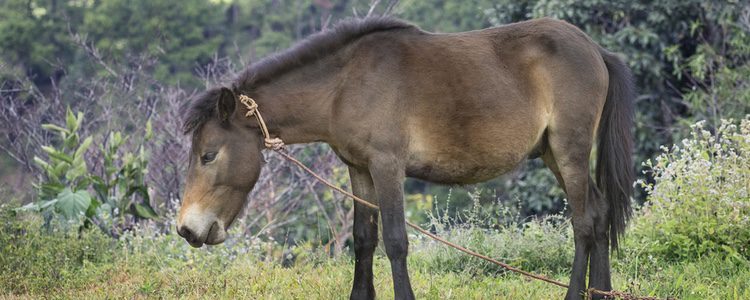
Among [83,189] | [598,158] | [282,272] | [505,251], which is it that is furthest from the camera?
[83,189]

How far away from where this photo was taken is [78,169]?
714cm

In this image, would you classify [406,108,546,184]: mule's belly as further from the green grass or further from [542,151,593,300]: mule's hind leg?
the green grass

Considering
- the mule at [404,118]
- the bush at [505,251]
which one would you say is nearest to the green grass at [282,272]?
the bush at [505,251]

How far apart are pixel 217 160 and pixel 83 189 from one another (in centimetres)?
330

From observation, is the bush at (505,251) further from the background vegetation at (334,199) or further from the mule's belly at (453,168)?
the mule's belly at (453,168)

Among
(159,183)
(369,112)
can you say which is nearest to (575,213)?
(369,112)

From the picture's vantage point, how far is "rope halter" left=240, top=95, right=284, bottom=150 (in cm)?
440

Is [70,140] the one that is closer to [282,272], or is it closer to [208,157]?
[282,272]

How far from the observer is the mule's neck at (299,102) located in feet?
14.8

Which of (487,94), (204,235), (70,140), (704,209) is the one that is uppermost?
(487,94)

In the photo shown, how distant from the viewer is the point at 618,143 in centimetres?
499

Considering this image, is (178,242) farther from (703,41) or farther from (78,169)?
(703,41)

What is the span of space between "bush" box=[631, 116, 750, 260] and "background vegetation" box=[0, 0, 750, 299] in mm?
15

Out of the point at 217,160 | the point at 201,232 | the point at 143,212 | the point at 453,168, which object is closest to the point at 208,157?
the point at 217,160
